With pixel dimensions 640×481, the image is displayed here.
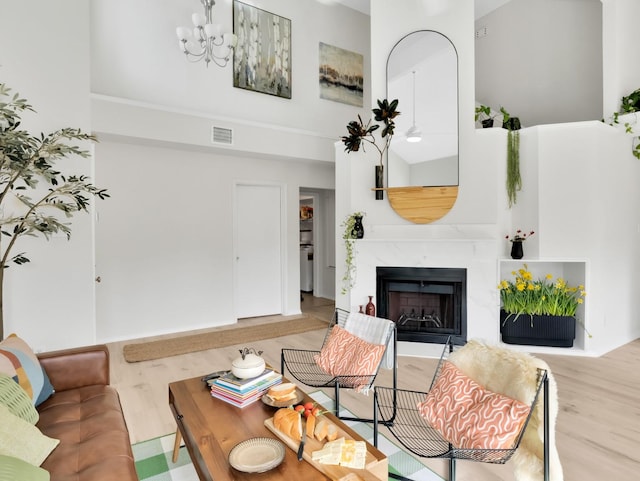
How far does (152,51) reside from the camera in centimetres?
444

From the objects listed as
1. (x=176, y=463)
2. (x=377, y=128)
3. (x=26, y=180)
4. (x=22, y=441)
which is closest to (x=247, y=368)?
(x=176, y=463)

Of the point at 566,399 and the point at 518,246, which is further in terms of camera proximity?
the point at 518,246

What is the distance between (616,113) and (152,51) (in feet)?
17.0

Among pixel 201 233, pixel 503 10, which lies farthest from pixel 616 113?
pixel 201 233

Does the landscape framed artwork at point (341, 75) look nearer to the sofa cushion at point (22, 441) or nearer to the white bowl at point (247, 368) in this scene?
the white bowl at point (247, 368)

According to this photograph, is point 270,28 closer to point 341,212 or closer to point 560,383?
point 341,212

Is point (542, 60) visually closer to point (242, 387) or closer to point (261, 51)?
point (261, 51)

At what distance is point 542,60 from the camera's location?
4957 millimetres

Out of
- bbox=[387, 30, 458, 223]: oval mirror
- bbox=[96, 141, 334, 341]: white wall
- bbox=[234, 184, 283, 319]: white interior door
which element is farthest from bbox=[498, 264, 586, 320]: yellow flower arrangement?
bbox=[96, 141, 334, 341]: white wall

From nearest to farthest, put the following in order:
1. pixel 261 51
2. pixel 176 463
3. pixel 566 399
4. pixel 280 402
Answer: pixel 280 402, pixel 176 463, pixel 566 399, pixel 261 51

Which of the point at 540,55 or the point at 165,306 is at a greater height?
the point at 540,55

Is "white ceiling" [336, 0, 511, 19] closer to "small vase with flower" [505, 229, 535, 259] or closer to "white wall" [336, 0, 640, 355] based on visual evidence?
"white wall" [336, 0, 640, 355]

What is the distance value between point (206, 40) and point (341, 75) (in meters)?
2.33

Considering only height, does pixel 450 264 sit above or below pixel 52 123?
below
